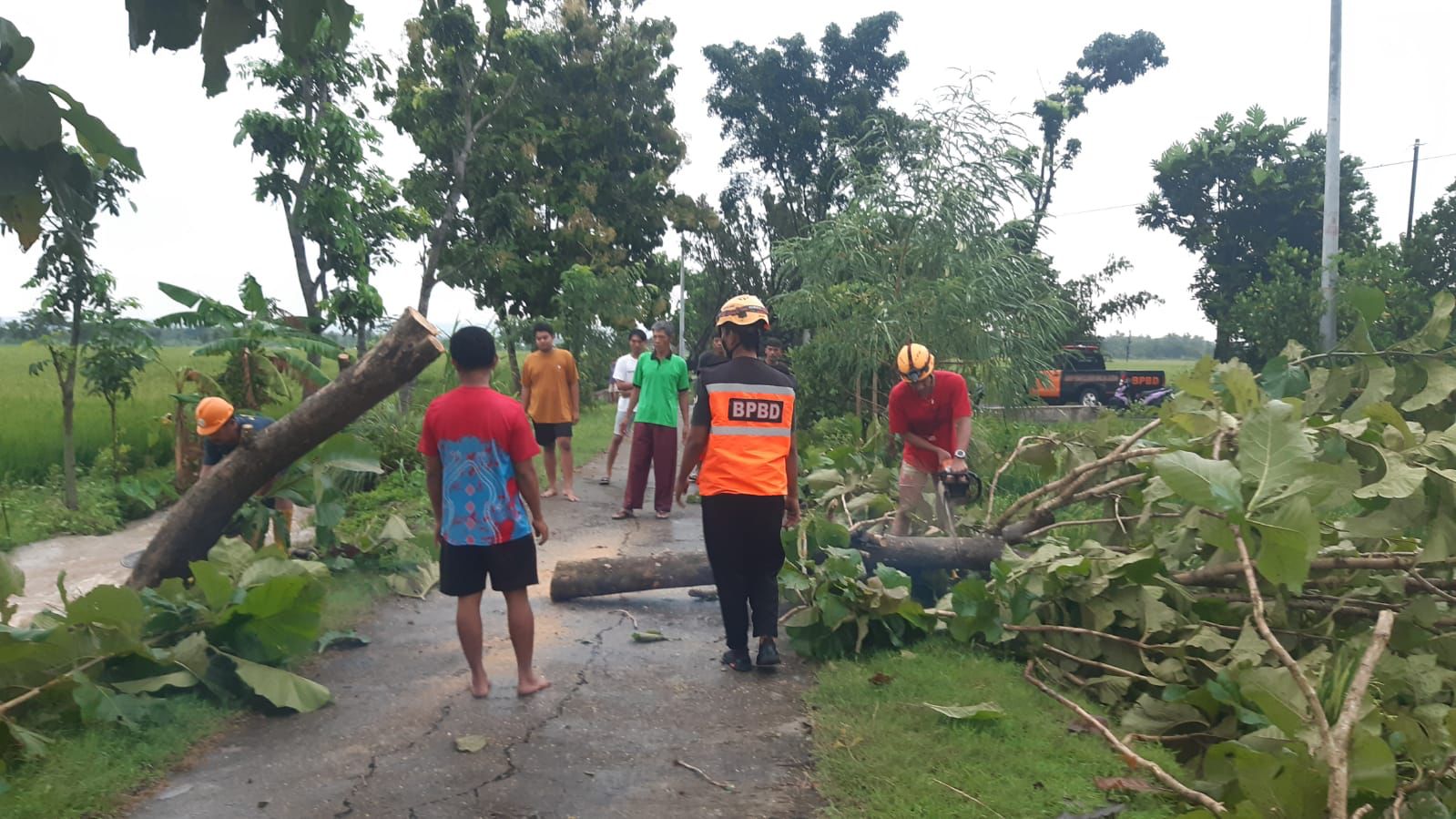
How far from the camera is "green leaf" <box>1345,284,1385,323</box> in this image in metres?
5.37

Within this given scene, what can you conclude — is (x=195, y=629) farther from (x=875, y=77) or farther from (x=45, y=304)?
(x=875, y=77)

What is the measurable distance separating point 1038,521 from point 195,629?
14.4ft

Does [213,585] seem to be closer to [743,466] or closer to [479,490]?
[479,490]

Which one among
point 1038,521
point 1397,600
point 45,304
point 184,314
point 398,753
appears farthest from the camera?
point 45,304

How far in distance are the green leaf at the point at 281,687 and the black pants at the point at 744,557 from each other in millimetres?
1845

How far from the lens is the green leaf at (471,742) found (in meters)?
4.07

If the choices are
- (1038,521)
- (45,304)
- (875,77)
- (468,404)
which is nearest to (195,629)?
(468,404)

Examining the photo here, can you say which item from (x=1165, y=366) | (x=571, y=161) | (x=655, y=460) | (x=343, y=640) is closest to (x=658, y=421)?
(x=655, y=460)

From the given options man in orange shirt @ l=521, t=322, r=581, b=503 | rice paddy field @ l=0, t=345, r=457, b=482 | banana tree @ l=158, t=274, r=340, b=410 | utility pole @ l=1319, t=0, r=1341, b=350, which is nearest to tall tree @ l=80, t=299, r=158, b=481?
rice paddy field @ l=0, t=345, r=457, b=482

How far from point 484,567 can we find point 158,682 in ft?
4.48

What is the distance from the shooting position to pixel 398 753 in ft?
13.3

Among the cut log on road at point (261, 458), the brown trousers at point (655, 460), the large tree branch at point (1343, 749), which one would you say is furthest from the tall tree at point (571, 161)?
the large tree branch at point (1343, 749)

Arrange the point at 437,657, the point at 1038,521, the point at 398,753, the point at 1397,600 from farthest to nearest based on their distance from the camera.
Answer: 1. the point at 1038,521
2. the point at 437,657
3. the point at 1397,600
4. the point at 398,753

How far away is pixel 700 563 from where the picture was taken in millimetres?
6309
